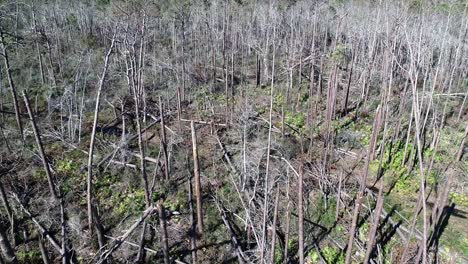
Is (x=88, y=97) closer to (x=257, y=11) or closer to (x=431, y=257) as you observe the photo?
(x=257, y=11)

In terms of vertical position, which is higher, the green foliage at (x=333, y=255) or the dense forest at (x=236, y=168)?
the dense forest at (x=236, y=168)

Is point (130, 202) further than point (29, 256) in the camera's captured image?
Yes

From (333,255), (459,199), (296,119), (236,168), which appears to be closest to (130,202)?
(236,168)

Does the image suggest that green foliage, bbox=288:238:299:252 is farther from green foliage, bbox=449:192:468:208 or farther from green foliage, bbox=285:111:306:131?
green foliage, bbox=285:111:306:131

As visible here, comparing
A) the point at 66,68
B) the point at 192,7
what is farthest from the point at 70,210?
the point at 192,7

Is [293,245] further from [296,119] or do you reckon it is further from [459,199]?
[296,119]

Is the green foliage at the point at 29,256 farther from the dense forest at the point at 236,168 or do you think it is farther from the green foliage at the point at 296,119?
the green foliage at the point at 296,119

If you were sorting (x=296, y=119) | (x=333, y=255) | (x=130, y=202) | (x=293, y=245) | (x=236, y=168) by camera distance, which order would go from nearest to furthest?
(x=333, y=255)
(x=293, y=245)
(x=130, y=202)
(x=236, y=168)
(x=296, y=119)

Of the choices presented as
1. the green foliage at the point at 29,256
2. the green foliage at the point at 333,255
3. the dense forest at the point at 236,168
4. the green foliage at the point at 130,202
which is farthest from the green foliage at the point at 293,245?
the green foliage at the point at 29,256

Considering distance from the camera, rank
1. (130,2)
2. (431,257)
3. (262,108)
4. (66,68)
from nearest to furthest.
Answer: (431,257) → (130,2) → (262,108) → (66,68)
